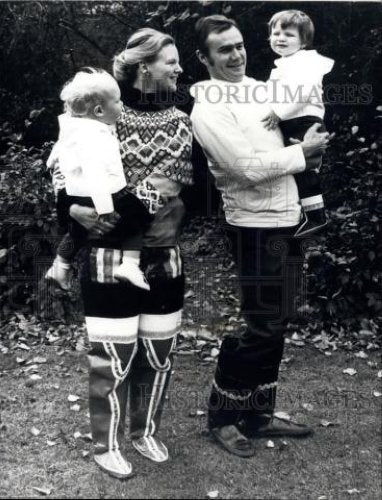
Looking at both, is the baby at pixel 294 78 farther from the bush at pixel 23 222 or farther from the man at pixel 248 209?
the bush at pixel 23 222

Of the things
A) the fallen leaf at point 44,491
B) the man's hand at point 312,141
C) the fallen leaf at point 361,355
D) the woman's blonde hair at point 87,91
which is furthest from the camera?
the fallen leaf at point 361,355

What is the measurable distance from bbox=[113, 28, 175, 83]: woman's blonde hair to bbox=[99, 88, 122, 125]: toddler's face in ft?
0.49

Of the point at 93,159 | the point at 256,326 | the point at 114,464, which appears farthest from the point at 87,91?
the point at 114,464

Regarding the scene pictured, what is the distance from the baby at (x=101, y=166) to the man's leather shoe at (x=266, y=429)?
3.34 ft

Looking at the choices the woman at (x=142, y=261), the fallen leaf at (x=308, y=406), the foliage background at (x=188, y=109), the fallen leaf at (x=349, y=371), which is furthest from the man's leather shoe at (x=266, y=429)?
the foliage background at (x=188, y=109)

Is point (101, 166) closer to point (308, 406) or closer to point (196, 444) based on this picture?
point (196, 444)

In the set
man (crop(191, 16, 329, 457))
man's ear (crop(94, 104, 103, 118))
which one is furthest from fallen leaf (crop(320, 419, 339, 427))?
man's ear (crop(94, 104, 103, 118))

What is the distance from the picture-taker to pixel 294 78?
9.43ft

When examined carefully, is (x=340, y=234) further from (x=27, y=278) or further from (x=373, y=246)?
(x=27, y=278)

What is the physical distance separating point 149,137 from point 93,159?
0.27m

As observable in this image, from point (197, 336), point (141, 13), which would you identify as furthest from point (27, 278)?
point (141, 13)

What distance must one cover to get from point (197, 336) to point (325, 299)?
92 cm

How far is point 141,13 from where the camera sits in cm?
358

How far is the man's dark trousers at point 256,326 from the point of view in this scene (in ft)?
9.76
